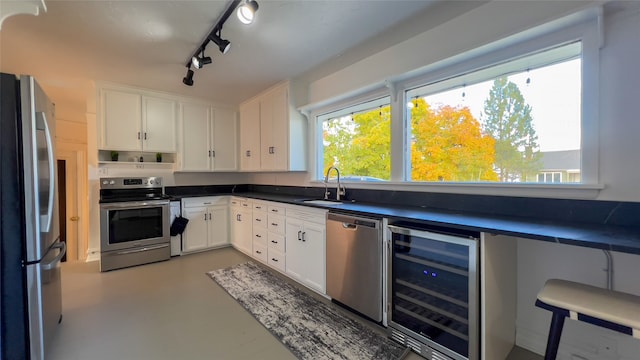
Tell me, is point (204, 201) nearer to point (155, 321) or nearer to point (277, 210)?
point (277, 210)

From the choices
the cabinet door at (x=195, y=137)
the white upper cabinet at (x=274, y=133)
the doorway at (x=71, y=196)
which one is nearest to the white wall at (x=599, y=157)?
the white upper cabinet at (x=274, y=133)

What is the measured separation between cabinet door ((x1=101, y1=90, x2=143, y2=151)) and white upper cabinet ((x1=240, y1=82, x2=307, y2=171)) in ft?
5.20

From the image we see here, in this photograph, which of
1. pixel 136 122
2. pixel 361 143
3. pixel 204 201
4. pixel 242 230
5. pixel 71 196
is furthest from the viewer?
pixel 71 196

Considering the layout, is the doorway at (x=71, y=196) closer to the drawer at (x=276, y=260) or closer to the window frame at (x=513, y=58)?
the drawer at (x=276, y=260)

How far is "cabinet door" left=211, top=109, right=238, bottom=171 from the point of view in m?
4.78

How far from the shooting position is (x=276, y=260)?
3.37 meters

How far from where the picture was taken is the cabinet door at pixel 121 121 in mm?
3812

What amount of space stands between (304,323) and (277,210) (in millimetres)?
1420

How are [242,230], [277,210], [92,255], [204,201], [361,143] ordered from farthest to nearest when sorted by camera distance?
[204,201]
[242,230]
[92,255]
[277,210]
[361,143]

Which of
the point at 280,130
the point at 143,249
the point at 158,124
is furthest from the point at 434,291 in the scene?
the point at 158,124

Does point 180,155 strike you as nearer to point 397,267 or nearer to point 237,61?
point 237,61

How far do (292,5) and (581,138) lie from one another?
2.20 m

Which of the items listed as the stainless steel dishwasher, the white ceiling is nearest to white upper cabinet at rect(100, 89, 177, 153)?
the white ceiling

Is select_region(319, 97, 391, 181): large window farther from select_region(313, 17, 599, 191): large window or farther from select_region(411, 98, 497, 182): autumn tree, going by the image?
select_region(411, 98, 497, 182): autumn tree
